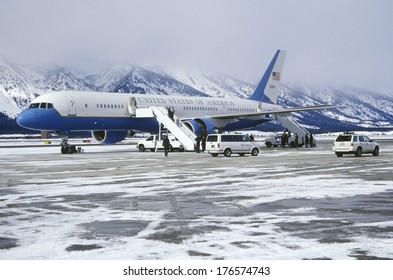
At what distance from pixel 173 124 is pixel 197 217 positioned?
39.3 m

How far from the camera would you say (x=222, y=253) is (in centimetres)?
1006

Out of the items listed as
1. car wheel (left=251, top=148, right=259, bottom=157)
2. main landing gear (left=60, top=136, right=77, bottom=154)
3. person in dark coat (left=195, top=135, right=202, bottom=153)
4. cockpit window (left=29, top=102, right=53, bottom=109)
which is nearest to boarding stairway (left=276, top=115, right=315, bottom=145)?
person in dark coat (left=195, top=135, right=202, bottom=153)

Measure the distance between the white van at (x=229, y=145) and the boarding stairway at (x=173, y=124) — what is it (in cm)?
532

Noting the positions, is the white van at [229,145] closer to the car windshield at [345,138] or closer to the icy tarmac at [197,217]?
the car windshield at [345,138]

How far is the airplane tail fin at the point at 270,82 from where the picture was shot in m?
76.1

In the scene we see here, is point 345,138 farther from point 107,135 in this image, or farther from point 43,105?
point 43,105

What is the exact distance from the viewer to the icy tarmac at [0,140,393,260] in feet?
34.0

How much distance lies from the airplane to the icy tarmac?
25.2 metres

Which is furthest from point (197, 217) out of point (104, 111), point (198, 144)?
point (104, 111)

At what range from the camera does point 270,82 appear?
251 ft

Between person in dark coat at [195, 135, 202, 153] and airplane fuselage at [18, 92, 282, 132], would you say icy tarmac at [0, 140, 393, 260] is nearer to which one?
airplane fuselage at [18, 92, 282, 132]

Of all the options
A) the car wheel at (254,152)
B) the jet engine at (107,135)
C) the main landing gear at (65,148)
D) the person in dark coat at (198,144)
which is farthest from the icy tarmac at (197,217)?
the jet engine at (107,135)
